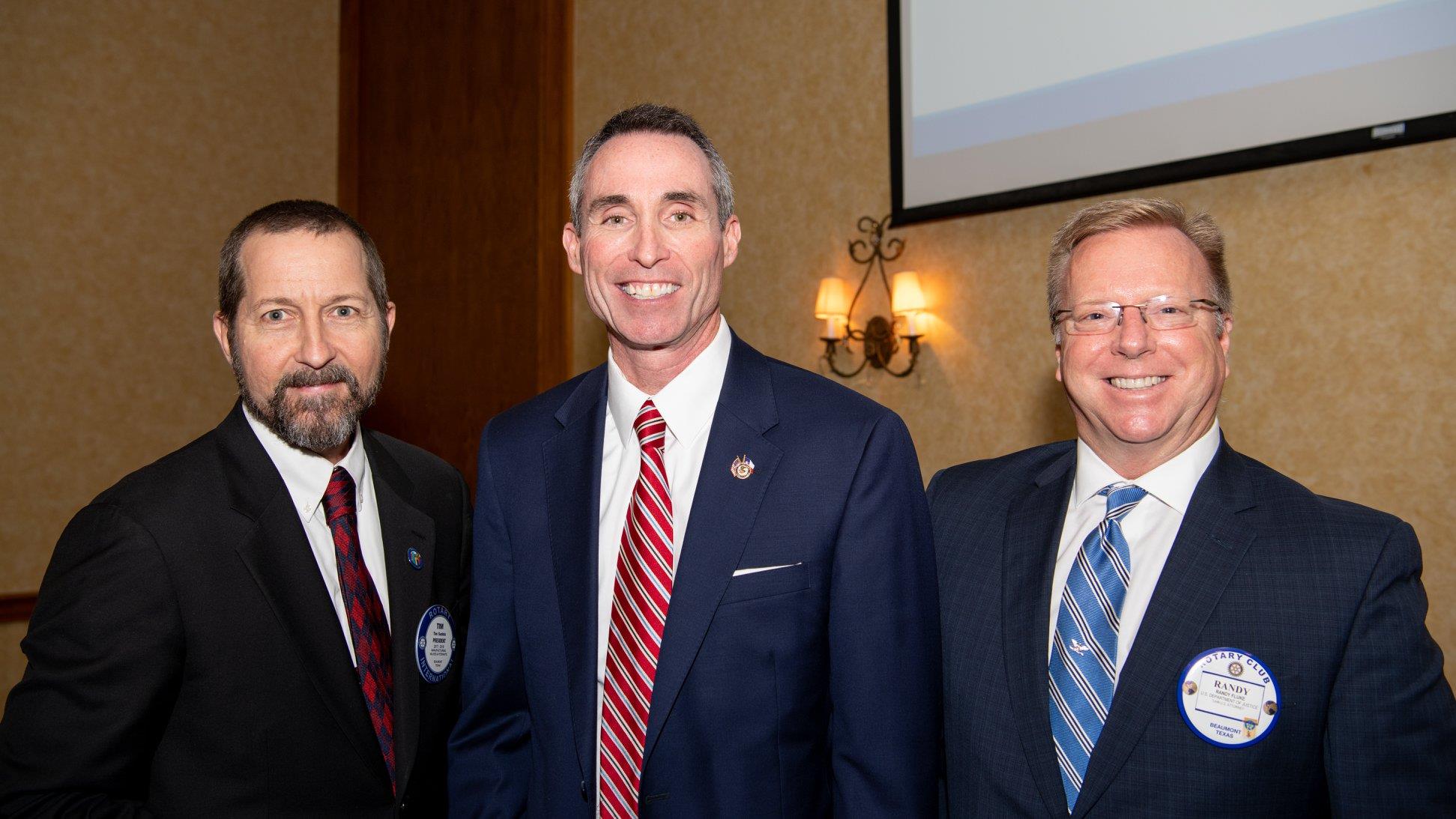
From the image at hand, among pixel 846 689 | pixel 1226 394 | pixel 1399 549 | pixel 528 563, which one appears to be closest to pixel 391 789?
pixel 528 563

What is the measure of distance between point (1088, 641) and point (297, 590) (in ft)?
4.27

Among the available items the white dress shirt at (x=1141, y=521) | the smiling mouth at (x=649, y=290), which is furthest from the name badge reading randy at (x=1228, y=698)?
the smiling mouth at (x=649, y=290)

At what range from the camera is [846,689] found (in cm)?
144

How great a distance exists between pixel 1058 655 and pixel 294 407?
1.37 meters

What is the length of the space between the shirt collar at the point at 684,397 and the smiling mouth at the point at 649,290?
130 millimetres

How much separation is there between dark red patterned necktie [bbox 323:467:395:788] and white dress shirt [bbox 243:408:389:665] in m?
0.01

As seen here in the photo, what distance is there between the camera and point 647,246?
1580mm

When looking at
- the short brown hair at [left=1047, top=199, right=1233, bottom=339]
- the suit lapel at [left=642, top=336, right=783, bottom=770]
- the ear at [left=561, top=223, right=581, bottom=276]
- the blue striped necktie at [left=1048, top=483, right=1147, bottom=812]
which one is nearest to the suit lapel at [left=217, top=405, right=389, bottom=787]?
the suit lapel at [left=642, top=336, right=783, bottom=770]

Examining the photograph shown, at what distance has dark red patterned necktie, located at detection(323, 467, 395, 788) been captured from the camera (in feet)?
5.33

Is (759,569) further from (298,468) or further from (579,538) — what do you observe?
(298,468)

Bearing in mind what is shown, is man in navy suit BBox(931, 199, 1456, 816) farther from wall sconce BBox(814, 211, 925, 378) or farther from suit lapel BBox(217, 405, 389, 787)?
wall sconce BBox(814, 211, 925, 378)

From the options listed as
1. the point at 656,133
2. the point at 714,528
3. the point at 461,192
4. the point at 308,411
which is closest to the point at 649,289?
the point at 656,133

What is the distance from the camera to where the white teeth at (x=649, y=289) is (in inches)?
62.3

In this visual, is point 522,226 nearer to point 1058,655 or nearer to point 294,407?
point 294,407
